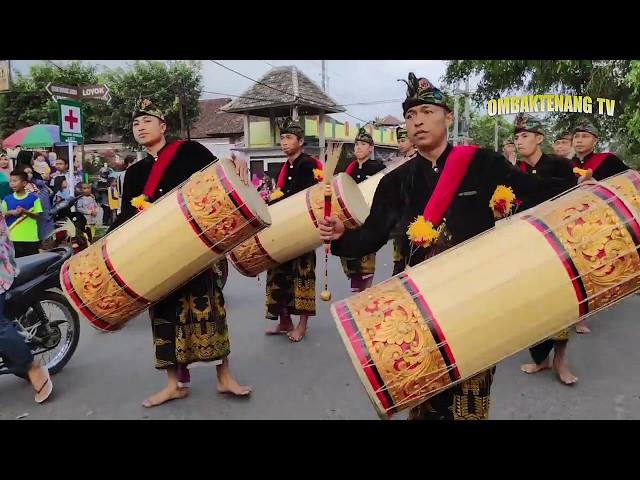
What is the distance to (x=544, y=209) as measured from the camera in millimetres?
1818

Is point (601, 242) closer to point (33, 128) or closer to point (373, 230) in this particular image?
point (373, 230)

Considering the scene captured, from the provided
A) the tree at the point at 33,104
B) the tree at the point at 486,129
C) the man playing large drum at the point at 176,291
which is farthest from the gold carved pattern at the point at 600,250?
the tree at the point at 486,129

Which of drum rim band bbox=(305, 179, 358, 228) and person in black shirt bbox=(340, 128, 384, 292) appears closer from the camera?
drum rim band bbox=(305, 179, 358, 228)

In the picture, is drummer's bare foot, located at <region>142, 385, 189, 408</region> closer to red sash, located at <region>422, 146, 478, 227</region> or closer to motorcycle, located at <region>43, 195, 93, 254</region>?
red sash, located at <region>422, 146, 478, 227</region>

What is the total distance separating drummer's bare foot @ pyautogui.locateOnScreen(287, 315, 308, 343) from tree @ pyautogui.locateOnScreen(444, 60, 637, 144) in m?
7.86

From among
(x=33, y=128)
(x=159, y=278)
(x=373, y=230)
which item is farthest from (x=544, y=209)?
(x=33, y=128)

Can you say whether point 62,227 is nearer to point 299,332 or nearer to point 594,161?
point 299,332

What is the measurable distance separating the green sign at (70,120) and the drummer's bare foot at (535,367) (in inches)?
266

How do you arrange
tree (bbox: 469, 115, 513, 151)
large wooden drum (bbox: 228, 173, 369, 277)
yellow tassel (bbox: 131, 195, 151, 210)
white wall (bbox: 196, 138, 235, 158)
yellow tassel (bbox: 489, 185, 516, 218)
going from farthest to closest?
tree (bbox: 469, 115, 513, 151) → white wall (bbox: 196, 138, 235, 158) → large wooden drum (bbox: 228, 173, 369, 277) → yellow tassel (bbox: 131, 195, 151, 210) → yellow tassel (bbox: 489, 185, 516, 218)

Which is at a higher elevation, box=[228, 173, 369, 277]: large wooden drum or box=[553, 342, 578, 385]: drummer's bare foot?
box=[228, 173, 369, 277]: large wooden drum

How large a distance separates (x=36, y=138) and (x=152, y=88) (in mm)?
6357

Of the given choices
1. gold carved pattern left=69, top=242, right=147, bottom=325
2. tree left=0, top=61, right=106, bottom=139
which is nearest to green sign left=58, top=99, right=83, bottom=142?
gold carved pattern left=69, top=242, right=147, bottom=325

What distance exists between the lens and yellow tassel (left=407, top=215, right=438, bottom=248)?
2.06 meters

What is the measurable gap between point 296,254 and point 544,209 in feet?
7.68
